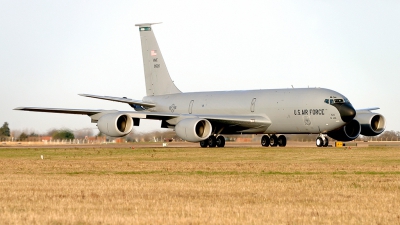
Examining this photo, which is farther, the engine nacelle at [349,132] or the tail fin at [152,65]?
the tail fin at [152,65]

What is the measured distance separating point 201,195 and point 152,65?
131ft

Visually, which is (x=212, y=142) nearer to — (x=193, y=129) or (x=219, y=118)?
(x=219, y=118)

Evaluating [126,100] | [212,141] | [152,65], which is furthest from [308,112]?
[152,65]

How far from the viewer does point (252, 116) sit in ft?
148

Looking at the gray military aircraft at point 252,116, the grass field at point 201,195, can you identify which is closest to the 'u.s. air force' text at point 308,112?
the gray military aircraft at point 252,116

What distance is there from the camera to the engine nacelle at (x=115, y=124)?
42406 millimetres

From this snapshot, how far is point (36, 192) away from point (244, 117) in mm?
30360

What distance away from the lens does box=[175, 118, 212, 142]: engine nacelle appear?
1672 inches

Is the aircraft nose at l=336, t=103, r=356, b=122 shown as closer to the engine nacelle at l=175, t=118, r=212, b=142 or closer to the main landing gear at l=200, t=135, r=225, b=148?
the engine nacelle at l=175, t=118, r=212, b=142

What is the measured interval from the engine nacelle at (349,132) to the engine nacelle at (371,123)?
0.70 metres

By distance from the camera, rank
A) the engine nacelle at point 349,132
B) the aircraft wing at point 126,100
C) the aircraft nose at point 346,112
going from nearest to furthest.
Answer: the aircraft nose at point 346,112 → the engine nacelle at point 349,132 → the aircraft wing at point 126,100

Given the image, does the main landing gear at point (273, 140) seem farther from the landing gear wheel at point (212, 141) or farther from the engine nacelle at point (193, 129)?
the engine nacelle at point (193, 129)

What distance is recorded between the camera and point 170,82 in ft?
174

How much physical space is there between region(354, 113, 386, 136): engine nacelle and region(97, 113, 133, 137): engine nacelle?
14.1 m
